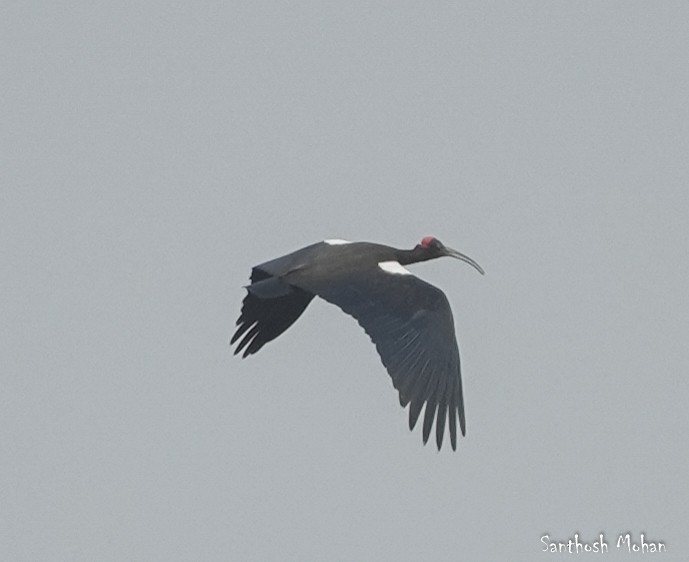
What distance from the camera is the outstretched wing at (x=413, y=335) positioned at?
1129 inches

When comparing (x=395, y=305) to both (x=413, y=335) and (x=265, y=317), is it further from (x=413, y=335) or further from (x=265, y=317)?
(x=265, y=317)

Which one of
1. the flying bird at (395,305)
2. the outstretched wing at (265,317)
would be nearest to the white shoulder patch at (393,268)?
the flying bird at (395,305)

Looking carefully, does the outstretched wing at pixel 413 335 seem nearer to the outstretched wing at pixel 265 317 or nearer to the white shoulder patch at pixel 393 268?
the white shoulder patch at pixel 393 268

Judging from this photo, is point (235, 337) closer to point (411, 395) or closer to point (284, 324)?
point (284, 324)

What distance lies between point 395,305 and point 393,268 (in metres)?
0.95

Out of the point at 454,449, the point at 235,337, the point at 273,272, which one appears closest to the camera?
the point at 454,449

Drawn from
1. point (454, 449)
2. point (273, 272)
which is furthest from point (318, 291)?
point (454, 449)

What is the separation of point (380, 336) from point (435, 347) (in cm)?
69

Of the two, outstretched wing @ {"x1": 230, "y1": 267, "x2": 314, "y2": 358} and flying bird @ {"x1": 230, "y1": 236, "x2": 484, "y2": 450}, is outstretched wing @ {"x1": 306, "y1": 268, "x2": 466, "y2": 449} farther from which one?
outstretched wing @ {"x1": 230, "y1": 267, "x2": 314, "y2": 358}

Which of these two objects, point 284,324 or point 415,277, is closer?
point 415,277

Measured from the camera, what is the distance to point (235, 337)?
32500 mm

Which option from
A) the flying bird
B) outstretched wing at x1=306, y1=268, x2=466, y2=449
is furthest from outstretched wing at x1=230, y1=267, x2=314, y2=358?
outstretched wing at x1=306, y1=268, x2=466, y2=449

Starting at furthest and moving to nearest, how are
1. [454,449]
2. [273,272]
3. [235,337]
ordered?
1. [235,337]
2. [273,272]
3. [454,449]

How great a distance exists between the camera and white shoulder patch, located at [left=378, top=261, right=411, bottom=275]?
30.1 metres
